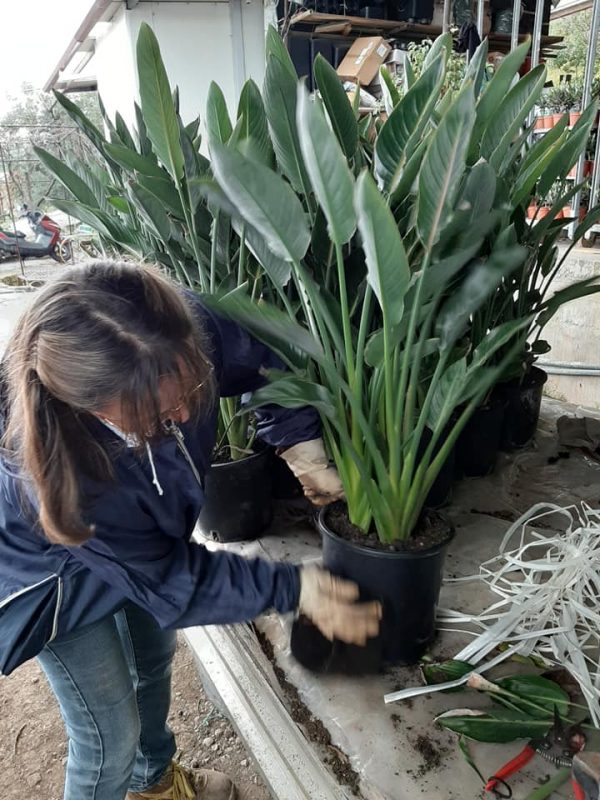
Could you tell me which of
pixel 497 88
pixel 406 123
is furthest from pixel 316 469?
pixel 497 88

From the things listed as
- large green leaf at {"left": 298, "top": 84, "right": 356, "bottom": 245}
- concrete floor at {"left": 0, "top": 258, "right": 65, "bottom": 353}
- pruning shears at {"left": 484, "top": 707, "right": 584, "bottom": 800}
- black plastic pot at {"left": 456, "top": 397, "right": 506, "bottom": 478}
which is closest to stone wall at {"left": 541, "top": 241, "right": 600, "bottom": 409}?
black plastic pot at {"left": 456, "top": 397, "right": 506, "bottom": 478}

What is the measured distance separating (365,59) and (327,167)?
3774 mm

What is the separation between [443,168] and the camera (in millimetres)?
728

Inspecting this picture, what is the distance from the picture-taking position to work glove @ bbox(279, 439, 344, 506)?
3.72 feet

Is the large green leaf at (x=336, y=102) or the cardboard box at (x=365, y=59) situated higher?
the cardboard box at (x=365, y=59)

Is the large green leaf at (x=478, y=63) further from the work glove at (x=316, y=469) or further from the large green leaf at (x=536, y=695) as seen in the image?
the large green leaf at (x=536, y=695)

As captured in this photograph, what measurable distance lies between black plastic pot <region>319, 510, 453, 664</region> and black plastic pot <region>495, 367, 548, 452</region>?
81 cm

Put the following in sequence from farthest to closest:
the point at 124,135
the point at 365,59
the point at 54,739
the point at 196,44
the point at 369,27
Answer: the point at 196,44 < the point at 369,27 < the point at 365,59 < the point at 124,135 < the point at 54,739

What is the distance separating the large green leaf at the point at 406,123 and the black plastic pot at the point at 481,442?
82 cm

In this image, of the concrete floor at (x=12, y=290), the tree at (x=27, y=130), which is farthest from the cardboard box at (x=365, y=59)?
the tree at (x=27, y=130)

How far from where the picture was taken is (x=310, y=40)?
4227 mm

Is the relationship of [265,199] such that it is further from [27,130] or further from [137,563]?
[27,130]

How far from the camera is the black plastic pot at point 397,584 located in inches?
38.2

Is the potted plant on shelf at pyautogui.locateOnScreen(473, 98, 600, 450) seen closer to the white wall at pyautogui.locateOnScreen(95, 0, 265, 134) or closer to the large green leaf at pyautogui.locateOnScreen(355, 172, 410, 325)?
the large green leaf at pyautogui.locateOnScreen(355, 172, 410, 325)
